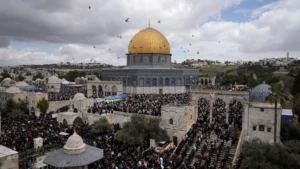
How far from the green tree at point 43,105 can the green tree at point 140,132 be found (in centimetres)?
1511

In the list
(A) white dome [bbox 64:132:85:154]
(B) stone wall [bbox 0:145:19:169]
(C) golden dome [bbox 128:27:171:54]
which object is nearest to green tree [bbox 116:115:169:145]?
(B) stone wall [bbox 0:145:19:169]

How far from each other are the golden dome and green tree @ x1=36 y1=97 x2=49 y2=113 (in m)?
20.5

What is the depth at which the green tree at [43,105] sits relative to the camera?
3112 cm

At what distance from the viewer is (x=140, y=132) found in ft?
68.5

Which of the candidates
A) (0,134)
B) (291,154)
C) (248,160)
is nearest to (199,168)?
(248,160)

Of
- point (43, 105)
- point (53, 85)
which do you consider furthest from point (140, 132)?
point (53, 85)

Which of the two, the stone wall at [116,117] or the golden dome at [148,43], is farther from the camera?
the golden dome at [148,43]

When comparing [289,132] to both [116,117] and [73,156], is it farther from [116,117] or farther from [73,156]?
[73,156]

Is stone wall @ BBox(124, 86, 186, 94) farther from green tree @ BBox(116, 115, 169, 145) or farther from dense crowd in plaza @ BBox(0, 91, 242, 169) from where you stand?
green tree @ BBox(116, 115, 169, 145)

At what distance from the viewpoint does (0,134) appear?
71.5ft

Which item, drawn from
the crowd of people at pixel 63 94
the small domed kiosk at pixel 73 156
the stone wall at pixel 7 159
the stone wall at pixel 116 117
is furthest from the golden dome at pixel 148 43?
the small domed kiosk at pixel 73 156

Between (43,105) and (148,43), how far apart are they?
22.7m

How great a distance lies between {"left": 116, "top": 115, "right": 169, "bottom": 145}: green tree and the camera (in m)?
20.0

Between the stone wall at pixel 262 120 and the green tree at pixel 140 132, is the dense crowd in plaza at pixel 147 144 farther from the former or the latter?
the stone wall at pixel 262 120
